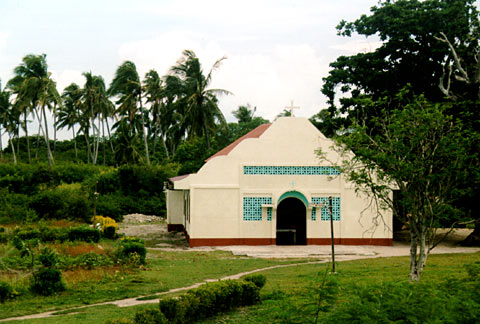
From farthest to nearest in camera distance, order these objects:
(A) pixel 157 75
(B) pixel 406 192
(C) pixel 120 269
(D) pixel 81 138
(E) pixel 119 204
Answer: (D) pixel 81 138, (A) pixel 157 75, (E) pixel 119 204, (C) pixel 120 269, (B) pixel 406 192

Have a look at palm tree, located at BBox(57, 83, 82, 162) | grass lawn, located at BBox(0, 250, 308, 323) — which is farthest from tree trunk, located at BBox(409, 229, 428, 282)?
palm tree, located at BBox(57, 83, 82, 162)

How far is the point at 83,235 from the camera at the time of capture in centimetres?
2336

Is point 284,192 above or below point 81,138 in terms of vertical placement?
below

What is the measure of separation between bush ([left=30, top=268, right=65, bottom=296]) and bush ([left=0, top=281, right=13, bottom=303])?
753 millimetres

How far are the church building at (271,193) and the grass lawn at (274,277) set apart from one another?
8.45ft

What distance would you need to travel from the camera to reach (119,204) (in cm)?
3972

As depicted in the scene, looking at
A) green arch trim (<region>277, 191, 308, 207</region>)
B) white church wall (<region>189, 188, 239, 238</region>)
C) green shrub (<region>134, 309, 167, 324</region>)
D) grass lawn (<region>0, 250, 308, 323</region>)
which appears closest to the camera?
green shrub (<region>134, 309, 167, 324</region>)

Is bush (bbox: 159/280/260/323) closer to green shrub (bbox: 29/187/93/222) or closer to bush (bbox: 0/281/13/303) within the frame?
bush (bbox: 0/281/13/303)

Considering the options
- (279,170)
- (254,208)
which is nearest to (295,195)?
(279,170)

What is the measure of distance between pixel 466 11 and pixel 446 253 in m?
12.6

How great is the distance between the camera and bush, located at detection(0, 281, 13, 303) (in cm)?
1270

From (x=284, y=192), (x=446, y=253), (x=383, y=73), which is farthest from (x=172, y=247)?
(x=383, y=73)

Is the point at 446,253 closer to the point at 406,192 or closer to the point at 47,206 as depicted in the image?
the point at 406,192

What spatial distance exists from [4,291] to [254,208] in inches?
562
